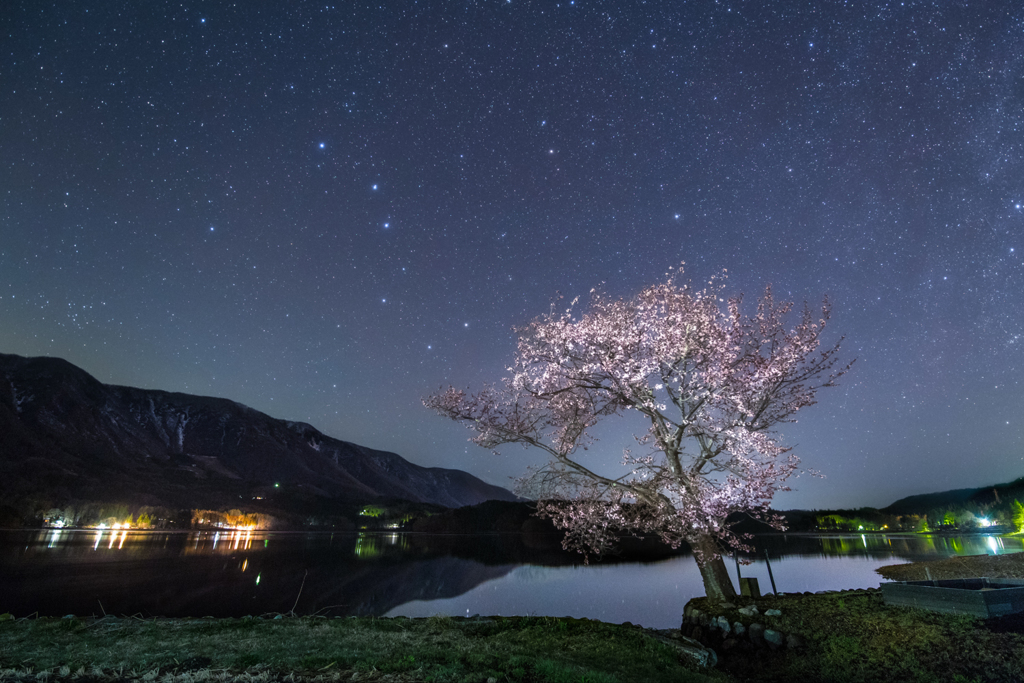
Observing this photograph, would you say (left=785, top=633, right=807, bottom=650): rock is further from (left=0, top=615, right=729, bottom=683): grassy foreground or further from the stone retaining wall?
(left=0, top=615, right=729, bottom=683): grassy foreground

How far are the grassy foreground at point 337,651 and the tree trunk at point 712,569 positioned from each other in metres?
5.81

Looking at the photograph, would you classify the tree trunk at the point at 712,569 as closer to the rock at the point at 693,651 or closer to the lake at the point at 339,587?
the rock at the point at 693,651

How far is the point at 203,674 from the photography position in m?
8.19

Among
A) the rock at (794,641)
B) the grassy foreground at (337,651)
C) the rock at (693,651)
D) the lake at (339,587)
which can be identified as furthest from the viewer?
the lake at (339,587)

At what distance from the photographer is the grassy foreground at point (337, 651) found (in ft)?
27.7

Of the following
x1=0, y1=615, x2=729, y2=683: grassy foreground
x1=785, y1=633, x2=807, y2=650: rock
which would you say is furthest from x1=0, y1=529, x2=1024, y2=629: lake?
x1=785, y1=633, x2=807, y2=650: rock

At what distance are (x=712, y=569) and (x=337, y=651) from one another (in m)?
14.1

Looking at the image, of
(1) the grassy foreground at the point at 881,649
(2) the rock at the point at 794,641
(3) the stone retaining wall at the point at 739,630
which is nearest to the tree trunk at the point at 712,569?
(3) the stone retaining wall at the point at 739,630

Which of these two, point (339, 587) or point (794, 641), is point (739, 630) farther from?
point (339, 587)

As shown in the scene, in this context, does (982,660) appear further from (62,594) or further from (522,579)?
(522,579)

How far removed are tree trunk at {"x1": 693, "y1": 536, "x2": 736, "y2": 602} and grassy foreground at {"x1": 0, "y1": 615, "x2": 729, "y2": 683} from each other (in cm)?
581

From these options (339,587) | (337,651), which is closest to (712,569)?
(337,651)

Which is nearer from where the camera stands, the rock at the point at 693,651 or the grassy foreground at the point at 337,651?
the grassy foreground at the point at 337,651

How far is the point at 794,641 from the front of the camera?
14.5 m
